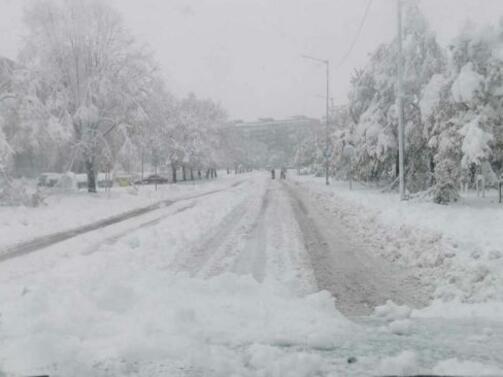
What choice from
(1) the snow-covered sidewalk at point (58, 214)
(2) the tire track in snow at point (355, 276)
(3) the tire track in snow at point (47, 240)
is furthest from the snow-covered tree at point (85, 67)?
(2) the tire track in snow at point (355, 276)

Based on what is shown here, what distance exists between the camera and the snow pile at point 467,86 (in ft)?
72.6

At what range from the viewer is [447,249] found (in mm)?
10547

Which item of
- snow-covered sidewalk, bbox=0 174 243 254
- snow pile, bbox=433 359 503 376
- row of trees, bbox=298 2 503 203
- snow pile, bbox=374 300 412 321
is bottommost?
snow-covered sidewalk, bbox=0 174 243 254

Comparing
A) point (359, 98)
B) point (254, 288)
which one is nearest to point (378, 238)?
point (254, 288)

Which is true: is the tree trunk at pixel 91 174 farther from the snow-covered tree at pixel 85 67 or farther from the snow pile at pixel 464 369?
the snow pile at pixel 464 369

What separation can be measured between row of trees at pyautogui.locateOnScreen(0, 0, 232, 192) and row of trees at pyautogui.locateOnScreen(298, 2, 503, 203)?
1308 cm

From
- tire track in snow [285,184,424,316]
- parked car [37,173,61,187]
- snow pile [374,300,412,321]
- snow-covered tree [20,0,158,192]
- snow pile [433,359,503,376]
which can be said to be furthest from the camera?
parked car [37,173,61,187]

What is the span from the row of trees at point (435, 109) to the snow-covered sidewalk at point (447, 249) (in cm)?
399

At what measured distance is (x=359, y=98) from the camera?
38000 mm

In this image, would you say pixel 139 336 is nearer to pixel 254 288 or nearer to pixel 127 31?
pixel 254 288

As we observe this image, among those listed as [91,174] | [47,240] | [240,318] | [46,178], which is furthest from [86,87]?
[240,318]

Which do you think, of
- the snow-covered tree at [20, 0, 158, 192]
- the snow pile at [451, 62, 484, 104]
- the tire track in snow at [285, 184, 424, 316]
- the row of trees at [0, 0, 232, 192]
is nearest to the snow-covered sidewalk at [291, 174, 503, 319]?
the tire track in snow at [285, 184, 424, 316]

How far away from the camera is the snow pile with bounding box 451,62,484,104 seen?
871 inches

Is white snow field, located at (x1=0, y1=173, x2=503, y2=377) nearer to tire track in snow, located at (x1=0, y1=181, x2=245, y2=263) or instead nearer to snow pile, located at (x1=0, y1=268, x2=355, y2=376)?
snow pile, located at (x1=0, y1=268, x2=355, y2=376)
